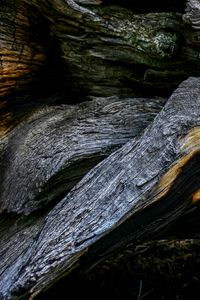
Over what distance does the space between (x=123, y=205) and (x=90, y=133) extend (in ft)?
2.38

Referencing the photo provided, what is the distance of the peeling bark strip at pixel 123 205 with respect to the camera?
106 inches

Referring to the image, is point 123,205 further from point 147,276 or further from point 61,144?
point 147,276

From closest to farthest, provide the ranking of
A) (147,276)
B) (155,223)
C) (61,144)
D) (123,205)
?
(123,205)
(155,223)
(61,144)
(147,276)

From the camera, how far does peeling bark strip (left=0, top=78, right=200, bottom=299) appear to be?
2.70m

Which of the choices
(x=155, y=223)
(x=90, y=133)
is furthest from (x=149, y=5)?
(x=155, y=223)

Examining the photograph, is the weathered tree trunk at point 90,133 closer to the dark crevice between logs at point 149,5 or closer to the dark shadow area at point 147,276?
the dark crevice between logs at point 149,5

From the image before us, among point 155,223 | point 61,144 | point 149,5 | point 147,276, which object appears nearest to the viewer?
point 155,223

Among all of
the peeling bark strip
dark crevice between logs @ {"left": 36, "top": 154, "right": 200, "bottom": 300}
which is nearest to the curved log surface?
the peeling bark strip

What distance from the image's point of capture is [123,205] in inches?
107

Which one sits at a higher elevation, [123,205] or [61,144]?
[61,144]

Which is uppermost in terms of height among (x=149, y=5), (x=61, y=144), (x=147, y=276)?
(x=149, y=5)

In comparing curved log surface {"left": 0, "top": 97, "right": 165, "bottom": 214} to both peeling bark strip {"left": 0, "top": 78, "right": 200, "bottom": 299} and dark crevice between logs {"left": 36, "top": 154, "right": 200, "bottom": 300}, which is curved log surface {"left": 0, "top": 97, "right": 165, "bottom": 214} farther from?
dark crevice between logs {"left": 36, "top": 154, "right": 200, "bottom": 300}

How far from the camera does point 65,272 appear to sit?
2744 mm

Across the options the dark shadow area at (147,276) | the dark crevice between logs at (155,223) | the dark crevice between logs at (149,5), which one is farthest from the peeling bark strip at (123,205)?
the dark crevice between logs at (149,5)
